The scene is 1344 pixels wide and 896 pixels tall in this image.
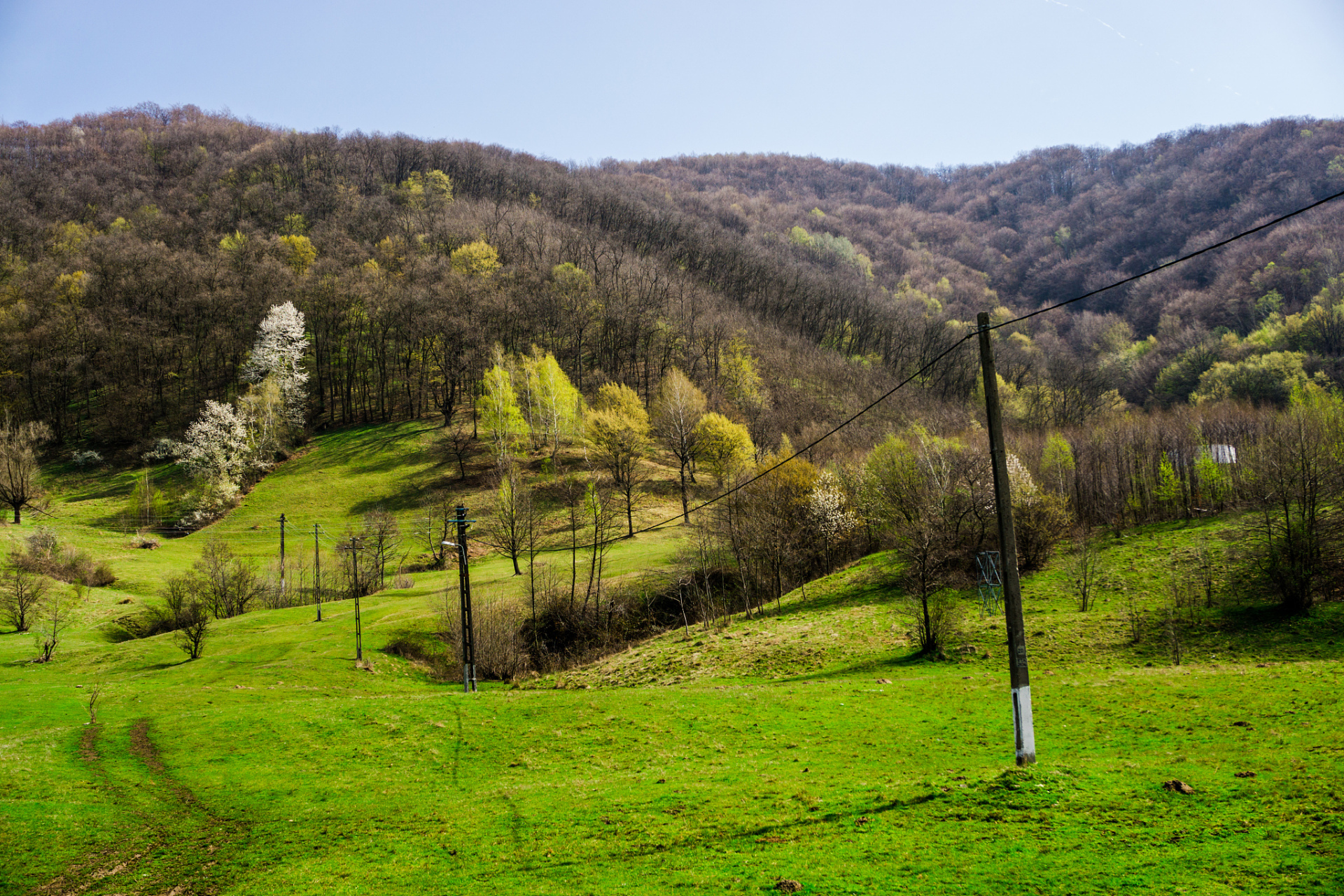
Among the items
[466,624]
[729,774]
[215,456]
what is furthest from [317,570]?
[729,774]

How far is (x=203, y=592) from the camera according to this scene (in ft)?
166

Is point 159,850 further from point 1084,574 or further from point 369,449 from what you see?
point 369,449

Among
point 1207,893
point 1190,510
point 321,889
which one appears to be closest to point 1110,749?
point 1207,893

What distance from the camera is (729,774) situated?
15422mm

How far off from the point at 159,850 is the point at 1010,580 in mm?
17245

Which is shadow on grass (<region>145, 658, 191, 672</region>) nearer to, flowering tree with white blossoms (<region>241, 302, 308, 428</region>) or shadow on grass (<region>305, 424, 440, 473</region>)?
shadow on grass (<region>305, 424, 440, 473</region>)

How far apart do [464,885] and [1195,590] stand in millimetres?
39712

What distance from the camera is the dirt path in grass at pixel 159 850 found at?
1134 centimetres

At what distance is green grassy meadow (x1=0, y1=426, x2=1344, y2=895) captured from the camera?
973cm

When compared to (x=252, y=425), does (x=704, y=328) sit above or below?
above

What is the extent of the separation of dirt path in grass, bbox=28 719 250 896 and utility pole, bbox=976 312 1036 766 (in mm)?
14379

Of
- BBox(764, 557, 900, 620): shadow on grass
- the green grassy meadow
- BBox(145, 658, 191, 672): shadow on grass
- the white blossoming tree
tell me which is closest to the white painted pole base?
the green grassy meadow

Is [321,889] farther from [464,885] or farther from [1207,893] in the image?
[1207,893]

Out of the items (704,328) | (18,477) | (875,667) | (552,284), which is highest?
(552,284)
